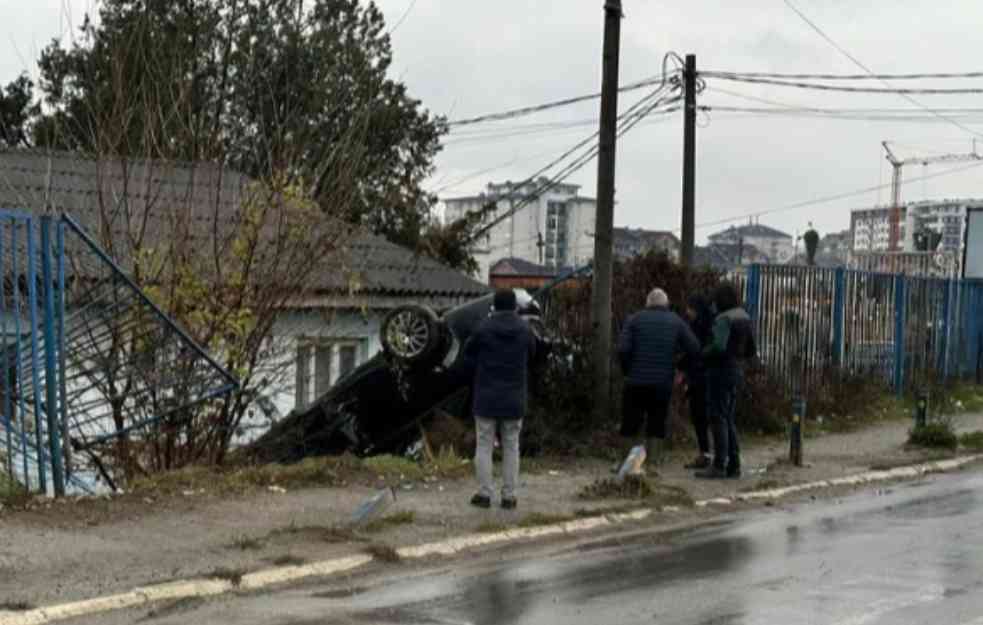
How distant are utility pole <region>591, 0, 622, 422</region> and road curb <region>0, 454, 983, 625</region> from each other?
2.37m

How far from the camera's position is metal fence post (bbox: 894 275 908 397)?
2256 centimetres

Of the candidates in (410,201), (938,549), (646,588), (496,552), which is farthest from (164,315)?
(410,201)

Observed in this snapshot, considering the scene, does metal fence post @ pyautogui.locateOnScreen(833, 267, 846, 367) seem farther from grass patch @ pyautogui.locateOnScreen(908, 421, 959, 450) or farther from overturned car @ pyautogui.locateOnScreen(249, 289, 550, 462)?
overturned car @ pyautogui.locateOnScreen(249, 289, 550, 462)

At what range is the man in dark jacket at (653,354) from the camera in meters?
13.2

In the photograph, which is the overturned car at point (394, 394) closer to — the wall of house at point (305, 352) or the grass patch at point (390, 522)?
the wall of house at point (305, 352)

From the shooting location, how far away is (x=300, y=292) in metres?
13.9

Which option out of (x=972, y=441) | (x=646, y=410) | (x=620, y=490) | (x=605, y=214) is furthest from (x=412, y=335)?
(x=972, y=441)

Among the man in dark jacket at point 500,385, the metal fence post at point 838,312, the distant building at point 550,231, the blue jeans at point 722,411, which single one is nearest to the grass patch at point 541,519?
the man in dark jacket at point 500,385

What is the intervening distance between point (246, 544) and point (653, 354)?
5.00 metres

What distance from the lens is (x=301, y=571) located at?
893 centimetres

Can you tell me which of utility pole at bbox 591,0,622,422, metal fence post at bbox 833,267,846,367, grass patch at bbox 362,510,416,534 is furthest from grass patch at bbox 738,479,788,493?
metal fence post at bbox 833,267,846,367

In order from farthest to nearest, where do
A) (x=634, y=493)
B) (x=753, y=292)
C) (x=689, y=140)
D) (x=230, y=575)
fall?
(x=689, y=140), (x=753, y=292), (x=634, y=493), (x=230, y=575)

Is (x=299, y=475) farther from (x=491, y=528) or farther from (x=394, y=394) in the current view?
(x=394, y=394)

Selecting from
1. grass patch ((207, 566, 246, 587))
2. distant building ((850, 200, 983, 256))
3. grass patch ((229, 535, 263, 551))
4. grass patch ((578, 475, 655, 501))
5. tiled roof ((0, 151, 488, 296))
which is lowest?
grass patch ((207, 566, 246, 587))
